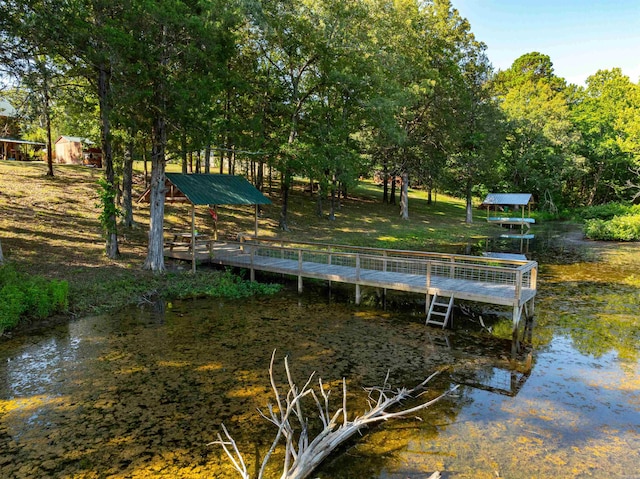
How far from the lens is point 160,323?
11516mm

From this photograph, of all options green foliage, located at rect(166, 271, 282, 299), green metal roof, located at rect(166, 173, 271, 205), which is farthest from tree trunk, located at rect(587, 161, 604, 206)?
green foliage, located at rect(166, 271, 282, 299)

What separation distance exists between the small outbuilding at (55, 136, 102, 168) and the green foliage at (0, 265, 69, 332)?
80.6ft

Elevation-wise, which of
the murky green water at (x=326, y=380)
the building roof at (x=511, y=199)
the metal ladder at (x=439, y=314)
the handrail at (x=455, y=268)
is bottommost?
the murky green water at (x=326, y=380)

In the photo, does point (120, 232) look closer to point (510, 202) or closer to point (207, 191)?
point (207, 191)

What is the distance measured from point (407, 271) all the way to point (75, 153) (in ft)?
103

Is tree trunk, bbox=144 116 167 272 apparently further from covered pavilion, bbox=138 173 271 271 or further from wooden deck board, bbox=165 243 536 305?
wooden deck board, bbox=165 243 536 305

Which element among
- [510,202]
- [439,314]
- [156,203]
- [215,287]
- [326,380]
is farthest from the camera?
[510,202]

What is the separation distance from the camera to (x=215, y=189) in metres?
17.4

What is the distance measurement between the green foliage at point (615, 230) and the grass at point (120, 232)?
755cm

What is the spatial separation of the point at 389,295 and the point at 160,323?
8126 millimetres

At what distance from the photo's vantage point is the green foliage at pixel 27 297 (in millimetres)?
10531

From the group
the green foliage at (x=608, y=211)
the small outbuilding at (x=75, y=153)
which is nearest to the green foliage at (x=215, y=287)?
the small outbuilding at (x=75, y=153)

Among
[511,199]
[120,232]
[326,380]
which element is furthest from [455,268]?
[511,199]

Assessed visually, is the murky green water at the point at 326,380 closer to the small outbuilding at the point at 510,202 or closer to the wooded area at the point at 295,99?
the wooded area at the point at 295,99
